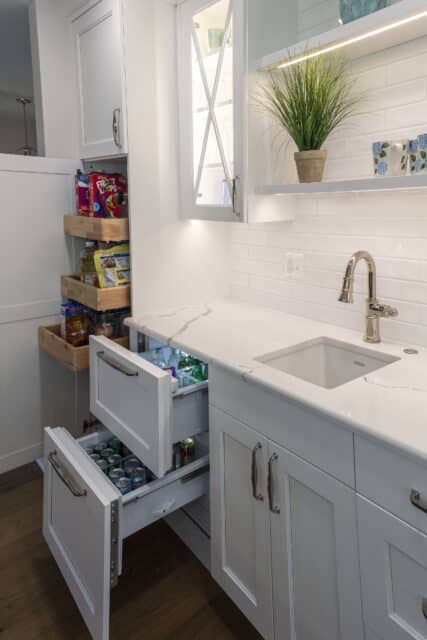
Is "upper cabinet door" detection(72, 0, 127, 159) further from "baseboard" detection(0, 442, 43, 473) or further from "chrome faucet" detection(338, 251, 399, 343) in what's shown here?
"baseboard" detection(0, 442, 43, 473)

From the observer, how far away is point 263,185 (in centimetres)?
167

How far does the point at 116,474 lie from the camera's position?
5.06ft

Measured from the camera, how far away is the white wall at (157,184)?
1.77 m

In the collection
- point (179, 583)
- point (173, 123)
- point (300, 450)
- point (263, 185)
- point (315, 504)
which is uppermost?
point (173, 123)

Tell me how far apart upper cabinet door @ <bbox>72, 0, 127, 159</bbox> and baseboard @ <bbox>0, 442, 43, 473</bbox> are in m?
1.48

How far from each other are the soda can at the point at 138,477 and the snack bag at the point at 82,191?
3.82ft

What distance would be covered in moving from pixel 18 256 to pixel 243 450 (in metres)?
1.44

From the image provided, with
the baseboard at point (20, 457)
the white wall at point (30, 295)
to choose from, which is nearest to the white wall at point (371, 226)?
the white wall at point (30, 295)

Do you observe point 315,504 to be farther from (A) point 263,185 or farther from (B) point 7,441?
(B) point 7,441

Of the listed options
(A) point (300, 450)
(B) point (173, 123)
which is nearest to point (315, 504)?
(A) point (300, 450)

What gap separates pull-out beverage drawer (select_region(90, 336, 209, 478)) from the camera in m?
1.40

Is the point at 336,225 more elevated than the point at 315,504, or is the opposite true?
the point at 336,225

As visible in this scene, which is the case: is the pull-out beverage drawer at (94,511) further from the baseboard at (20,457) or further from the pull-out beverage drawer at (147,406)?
the baseboard at (20,457)

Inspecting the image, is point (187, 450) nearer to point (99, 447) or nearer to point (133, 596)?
point (99, 447)
